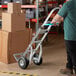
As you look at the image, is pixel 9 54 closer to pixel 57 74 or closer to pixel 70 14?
pixel 57 74

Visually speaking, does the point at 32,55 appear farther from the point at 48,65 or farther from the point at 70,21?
the point at 70,21

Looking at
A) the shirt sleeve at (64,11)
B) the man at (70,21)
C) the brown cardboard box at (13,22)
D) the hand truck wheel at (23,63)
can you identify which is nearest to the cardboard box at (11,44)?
the brown cardboard box at (13,22)

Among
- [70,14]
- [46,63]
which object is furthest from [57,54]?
[70,14]

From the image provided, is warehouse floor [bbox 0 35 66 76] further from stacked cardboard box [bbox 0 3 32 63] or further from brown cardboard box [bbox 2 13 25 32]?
brown cardboard box [bbox 2 13 25 32]

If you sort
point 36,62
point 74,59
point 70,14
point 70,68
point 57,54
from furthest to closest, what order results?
point 57,54
point 36,62
point 70,68
point 74,59
point 70,14

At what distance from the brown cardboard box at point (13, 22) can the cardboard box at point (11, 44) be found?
102mm

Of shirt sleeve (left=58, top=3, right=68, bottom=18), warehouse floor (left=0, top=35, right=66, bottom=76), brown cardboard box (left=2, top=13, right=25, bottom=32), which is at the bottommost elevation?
warehouse floor (left=0, top=35, right=66, bottom=76)

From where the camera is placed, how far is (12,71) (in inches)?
157

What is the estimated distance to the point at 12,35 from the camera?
4.41 meters

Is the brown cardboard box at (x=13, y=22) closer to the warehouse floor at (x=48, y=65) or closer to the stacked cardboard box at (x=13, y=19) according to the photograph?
the stacked cardboard box at (x=13, y=19)

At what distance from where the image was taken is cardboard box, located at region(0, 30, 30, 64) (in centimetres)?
439

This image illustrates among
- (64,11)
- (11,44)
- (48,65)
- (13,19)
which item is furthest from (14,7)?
(64,11)

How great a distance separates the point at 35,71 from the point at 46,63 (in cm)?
55

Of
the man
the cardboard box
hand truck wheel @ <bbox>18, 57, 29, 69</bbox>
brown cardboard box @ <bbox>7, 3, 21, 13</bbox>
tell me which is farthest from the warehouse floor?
brown cardboard box @ <bbox>7, 3, 21, 13</bbox>
